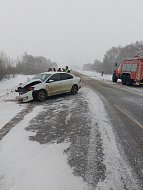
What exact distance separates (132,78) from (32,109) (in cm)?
1592

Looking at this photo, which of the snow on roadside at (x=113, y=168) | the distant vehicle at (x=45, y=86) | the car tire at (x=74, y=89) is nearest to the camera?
the snow on roadside at (x=113, y=168)

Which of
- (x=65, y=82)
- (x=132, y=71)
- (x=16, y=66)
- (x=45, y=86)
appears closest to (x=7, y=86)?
(x=65, y=82)

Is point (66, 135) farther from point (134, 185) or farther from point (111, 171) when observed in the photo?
point (134, 185)

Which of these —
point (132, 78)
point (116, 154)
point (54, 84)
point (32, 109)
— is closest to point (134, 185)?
point (116, 154)

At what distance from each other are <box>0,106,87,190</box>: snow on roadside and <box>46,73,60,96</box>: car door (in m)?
7.56

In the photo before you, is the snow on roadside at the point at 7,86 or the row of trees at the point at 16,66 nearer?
the snow on roadside at the point at 7,86

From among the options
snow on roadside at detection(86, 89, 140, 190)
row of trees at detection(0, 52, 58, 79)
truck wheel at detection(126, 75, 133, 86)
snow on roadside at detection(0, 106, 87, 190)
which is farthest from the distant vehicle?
row of trees at detection(0, 52, 58, 79)

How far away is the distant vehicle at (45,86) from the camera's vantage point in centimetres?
1338

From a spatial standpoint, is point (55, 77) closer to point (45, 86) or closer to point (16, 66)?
point (45, 86)

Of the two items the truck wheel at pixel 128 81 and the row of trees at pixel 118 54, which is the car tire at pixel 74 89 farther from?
the row of trees at pixel 118 54

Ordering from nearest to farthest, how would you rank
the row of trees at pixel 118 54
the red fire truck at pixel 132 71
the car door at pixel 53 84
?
the car door at pixel 53 84, the red fire truck at pixel 132 71, the row of trees at pixel 118 54

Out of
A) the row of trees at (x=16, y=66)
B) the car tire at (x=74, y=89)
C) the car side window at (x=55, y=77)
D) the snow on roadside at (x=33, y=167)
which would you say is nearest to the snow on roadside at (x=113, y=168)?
the snow on roadside at (x=33, y=167)

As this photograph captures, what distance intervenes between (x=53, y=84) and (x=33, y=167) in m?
9.91

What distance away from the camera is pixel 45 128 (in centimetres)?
773
